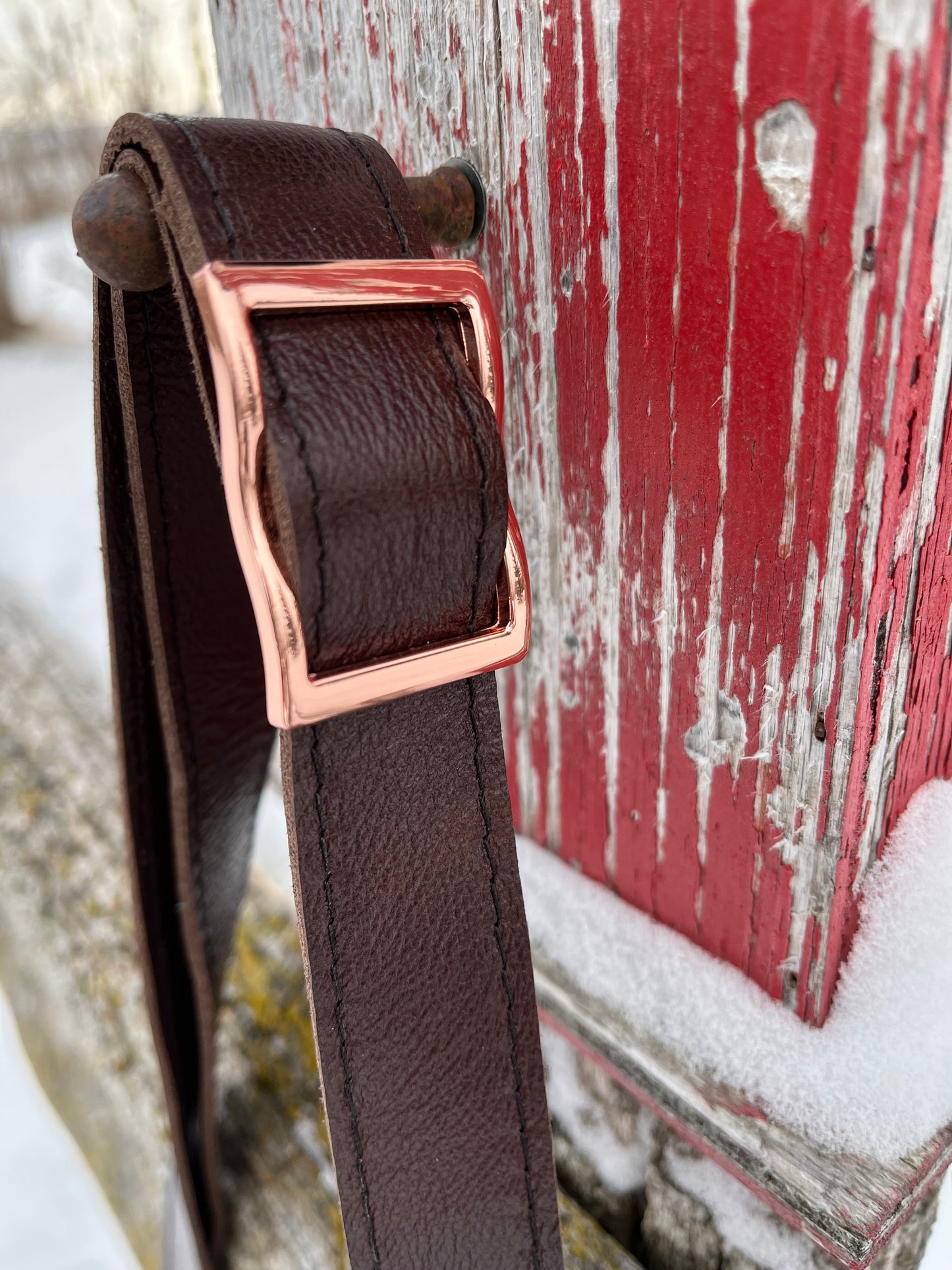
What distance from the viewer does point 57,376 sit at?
13.2ft

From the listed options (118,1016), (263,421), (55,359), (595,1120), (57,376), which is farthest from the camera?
(55,359)

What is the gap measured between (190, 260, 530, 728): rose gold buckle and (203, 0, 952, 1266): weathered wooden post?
0.13m

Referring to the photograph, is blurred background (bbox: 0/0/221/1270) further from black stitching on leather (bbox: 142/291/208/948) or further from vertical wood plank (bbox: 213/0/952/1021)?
vertical wood plank (bbox: 213/0/952/1021)

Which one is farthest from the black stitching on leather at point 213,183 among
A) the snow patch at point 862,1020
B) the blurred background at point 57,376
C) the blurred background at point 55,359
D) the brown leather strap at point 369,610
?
the blurred background at point 55,359

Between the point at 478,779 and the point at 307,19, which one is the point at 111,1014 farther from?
the point at 307,19

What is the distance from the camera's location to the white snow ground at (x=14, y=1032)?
1.76 ft

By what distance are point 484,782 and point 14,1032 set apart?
52.7 inches

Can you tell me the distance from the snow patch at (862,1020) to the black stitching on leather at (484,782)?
12 cm

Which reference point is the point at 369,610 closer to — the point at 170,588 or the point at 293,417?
the point at 293,417

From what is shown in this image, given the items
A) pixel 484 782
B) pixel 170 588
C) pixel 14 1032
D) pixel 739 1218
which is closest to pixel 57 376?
pixel 14 1032

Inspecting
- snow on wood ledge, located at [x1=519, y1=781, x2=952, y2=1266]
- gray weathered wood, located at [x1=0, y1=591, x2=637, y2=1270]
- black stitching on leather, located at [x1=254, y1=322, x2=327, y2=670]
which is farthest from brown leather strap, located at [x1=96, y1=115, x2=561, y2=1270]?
gray weathered wood, located at [x1=0, y1=591, x2=637, y2=1270]

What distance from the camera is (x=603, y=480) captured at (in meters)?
0.58

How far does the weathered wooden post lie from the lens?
0.40 metres

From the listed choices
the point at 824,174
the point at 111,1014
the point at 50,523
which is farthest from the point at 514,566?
the point at 50,523
